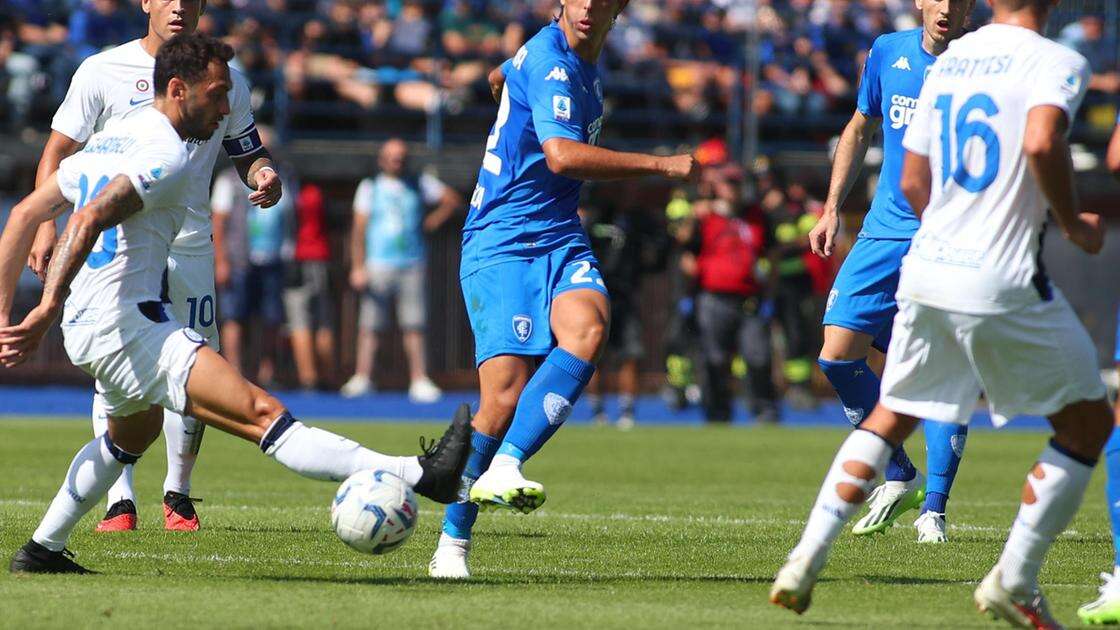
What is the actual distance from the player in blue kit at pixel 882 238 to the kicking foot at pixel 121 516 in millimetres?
3328

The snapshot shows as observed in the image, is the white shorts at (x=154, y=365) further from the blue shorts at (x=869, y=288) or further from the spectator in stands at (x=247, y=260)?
the spectator in stands at (x=247, y=260)

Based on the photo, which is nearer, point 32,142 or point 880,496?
point 880,496

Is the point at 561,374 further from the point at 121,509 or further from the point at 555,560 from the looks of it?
the point at 121,509

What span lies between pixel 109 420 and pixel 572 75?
7.29 feet

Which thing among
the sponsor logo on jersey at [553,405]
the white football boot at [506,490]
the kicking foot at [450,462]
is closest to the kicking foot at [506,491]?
the white football boot at [506,490]

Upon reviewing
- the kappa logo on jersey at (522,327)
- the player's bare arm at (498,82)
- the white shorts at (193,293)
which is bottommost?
the white shorts at (193,293)

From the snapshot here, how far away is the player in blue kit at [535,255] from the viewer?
6902 millimetres

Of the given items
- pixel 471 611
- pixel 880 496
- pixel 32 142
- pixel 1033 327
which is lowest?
pixel 32 142

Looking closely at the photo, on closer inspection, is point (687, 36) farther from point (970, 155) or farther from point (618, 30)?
point (970, 155)

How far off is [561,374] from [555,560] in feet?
3.26

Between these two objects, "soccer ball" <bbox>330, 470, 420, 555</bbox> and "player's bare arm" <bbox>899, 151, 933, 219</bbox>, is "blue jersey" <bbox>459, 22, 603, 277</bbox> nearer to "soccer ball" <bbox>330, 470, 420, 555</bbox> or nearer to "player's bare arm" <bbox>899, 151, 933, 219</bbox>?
"soccer ball" <bbox>330, 470, 420, 555</bbox>

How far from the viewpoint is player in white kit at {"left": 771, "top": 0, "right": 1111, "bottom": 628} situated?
535cm

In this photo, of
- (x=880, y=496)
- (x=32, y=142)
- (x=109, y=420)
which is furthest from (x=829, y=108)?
(x=109, y=420)

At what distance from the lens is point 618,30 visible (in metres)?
24.2
